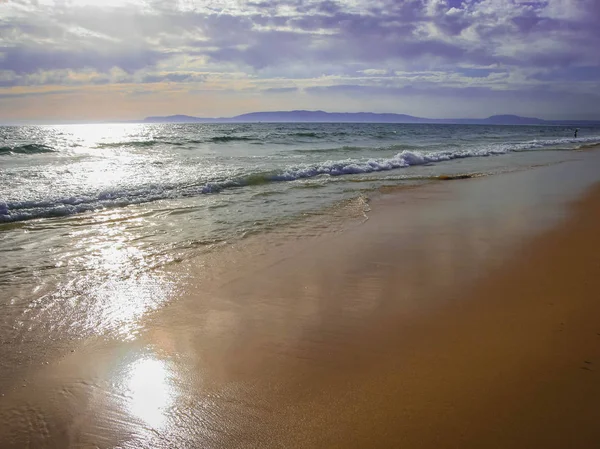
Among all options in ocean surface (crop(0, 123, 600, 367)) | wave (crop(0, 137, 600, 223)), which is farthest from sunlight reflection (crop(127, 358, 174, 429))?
wave (crop(0, 137, 600, 223))

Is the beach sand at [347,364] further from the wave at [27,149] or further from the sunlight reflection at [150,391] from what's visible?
the wave at [27,149]

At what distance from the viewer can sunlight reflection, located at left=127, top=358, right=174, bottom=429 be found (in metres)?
2.70

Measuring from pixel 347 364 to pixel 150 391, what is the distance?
4.46 feet

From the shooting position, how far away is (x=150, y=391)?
9.64 ft

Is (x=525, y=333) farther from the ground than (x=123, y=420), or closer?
farther from the ground

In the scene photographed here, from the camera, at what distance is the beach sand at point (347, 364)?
256 cm

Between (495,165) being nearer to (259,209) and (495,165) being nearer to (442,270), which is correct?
(259,209)

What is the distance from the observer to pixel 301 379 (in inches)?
120

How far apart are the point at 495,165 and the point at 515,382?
56.0 feet

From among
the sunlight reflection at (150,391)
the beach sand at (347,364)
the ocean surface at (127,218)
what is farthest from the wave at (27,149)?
the sunlight reflection at (150,391)

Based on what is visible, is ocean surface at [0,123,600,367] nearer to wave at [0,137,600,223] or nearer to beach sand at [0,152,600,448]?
wave at [0,137,600,223]

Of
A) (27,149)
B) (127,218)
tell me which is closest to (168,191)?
(127,218)

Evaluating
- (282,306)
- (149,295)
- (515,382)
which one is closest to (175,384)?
(282,306)

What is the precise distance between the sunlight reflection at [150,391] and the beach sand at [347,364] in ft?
0.04
